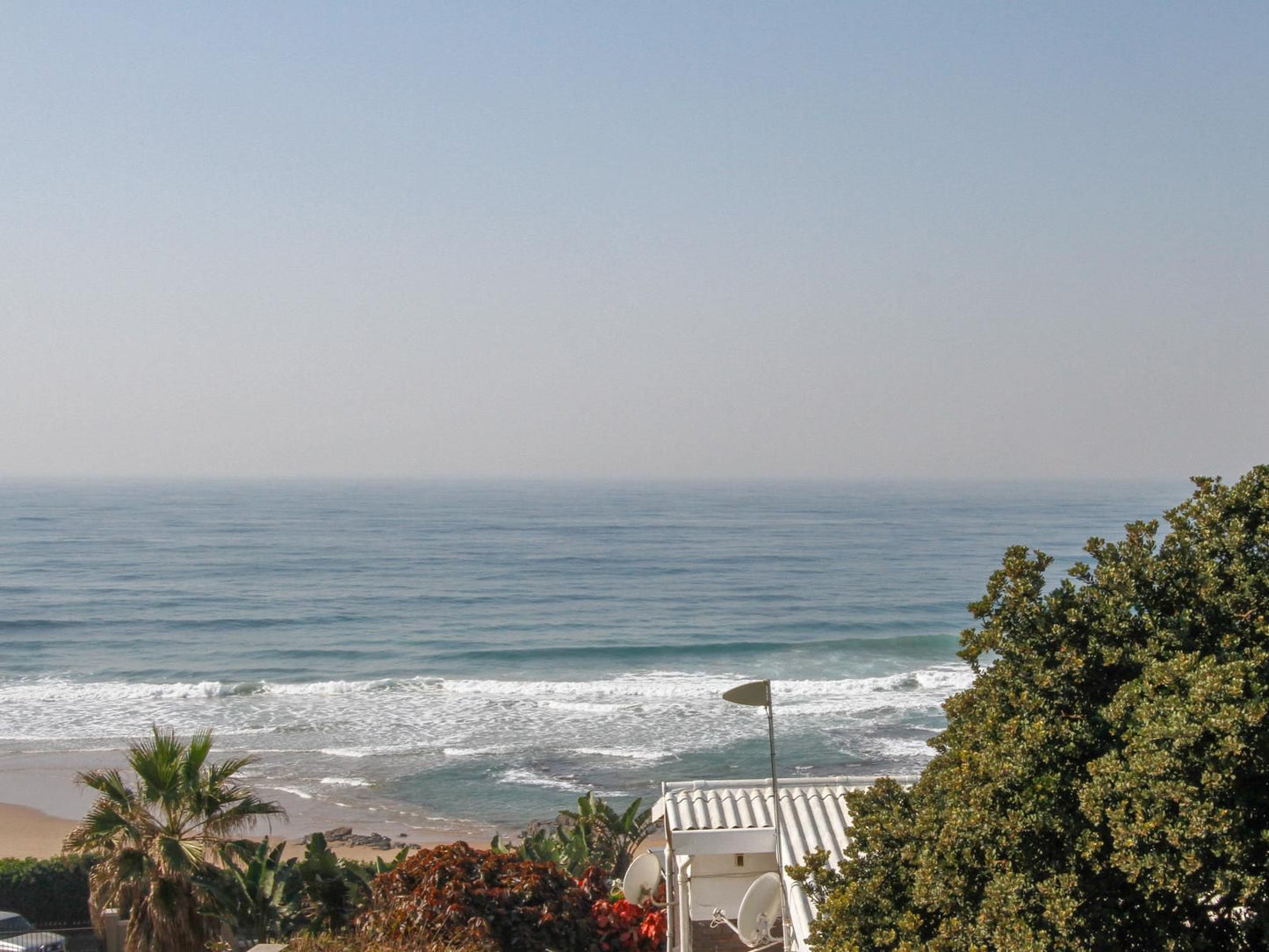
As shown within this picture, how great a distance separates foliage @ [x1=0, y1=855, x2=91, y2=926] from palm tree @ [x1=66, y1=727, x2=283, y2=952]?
499 cm

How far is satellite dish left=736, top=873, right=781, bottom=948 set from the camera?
11.2 metres

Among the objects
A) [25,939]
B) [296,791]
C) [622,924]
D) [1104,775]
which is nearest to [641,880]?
[622,924]

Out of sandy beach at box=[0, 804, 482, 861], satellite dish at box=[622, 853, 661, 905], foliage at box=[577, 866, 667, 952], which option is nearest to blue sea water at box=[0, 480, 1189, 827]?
sandy beach at box=[0, 804, 482, 861]

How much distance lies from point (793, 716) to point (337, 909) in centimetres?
2452

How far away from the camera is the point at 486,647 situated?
162 ft

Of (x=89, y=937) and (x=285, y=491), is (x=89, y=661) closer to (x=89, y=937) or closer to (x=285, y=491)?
(x=89, y=937)

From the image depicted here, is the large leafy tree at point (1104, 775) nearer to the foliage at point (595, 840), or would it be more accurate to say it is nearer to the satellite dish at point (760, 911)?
the satellite dish at point (760, 911)

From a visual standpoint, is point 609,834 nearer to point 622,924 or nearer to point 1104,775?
point 622,924

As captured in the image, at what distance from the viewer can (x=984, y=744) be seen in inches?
292

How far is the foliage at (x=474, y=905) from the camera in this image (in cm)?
1060

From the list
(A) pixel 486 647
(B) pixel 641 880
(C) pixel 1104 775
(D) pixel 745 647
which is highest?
(C) pixel 1104 775

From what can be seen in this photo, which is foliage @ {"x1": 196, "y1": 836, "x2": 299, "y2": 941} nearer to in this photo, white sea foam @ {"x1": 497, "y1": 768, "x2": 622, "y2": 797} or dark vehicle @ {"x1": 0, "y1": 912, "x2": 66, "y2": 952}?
dark vehicle @ {"x1": 0, "y1": 912, "x2": 66, "y2": 952}

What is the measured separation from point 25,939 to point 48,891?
8.41 feet

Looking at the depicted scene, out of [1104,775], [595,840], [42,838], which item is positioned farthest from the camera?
[42,838]
